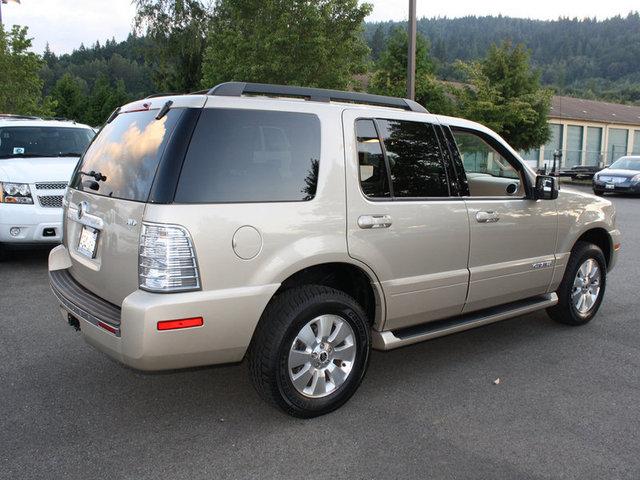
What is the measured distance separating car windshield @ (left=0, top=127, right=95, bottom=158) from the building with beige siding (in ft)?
118

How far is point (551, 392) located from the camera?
3.99 metres

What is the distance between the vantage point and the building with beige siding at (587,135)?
43.2 m

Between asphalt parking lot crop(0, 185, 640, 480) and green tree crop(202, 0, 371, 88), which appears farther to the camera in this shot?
green tree crop(202, 0, 371, 88)

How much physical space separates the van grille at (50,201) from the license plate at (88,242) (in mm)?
3887

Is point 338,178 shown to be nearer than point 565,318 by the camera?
Yes

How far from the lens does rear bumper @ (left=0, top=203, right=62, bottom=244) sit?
7.04 m

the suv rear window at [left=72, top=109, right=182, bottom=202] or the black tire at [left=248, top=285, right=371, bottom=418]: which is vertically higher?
the suv rear window at [left=72, top=109, right=182, bottom=202]

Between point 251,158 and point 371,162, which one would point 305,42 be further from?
point 251,158

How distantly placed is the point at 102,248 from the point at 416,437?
6.70 feet

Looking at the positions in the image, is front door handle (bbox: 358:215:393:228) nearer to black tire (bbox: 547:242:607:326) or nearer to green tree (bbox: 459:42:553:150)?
black tire (bbox: 547:242:607:326)

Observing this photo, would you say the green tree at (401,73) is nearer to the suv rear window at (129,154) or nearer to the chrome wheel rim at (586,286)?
the chrome wheel rim at (586,286)

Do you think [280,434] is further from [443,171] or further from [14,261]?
[14,261]

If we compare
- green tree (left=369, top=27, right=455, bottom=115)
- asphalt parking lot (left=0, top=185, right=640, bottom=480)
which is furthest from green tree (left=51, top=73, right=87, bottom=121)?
asphalt parking lot (left=0, top=185, right=640, bottom=480)

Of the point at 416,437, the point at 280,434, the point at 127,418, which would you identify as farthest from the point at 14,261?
the point at 416,437
